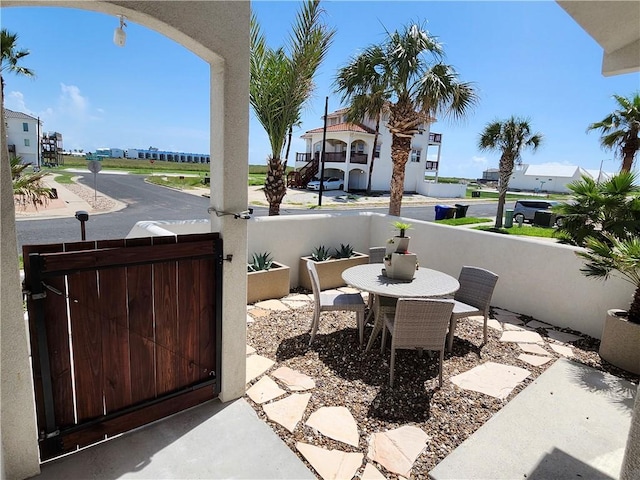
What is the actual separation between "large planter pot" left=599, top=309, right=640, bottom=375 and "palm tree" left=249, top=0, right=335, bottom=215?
7023mm

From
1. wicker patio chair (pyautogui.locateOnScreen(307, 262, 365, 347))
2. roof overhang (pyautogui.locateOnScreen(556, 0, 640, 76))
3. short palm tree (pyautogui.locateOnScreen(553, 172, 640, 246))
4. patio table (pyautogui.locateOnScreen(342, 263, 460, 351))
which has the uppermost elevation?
roof overhang (pyautogui.locateOnScreen(556, 0, 640, 76))

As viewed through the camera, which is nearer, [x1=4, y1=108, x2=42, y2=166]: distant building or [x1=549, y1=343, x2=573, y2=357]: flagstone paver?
[x1=549, y1=343, x2=573, y2=357]: flagstone paver

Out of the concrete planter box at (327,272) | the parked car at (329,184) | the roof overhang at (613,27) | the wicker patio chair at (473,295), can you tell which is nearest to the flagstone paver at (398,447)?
the wicker patio chair at (473,295)

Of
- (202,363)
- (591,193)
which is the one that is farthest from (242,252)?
(591,193)

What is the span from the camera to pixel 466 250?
670 cm

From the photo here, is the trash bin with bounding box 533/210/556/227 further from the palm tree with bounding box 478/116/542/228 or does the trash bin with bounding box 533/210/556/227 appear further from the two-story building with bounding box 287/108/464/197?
the two-story building with bounding box 287/108/464/197

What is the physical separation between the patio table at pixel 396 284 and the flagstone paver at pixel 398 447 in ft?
4.58

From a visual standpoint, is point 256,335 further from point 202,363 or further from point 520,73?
point 520,73

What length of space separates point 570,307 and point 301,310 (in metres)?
4.36

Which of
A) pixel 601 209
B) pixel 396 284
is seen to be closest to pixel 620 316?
pixel 601 209

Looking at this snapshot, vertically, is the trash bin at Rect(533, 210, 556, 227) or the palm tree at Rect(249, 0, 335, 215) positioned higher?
the palm tree at Rect(249, 0, 335, 215)

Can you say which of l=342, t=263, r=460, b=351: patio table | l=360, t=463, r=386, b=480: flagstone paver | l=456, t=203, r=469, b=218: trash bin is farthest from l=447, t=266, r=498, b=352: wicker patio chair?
l=456, t=203, r=469, b=218: trash bin

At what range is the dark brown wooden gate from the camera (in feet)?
8.07

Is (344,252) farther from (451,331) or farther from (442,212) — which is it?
(442,212)
